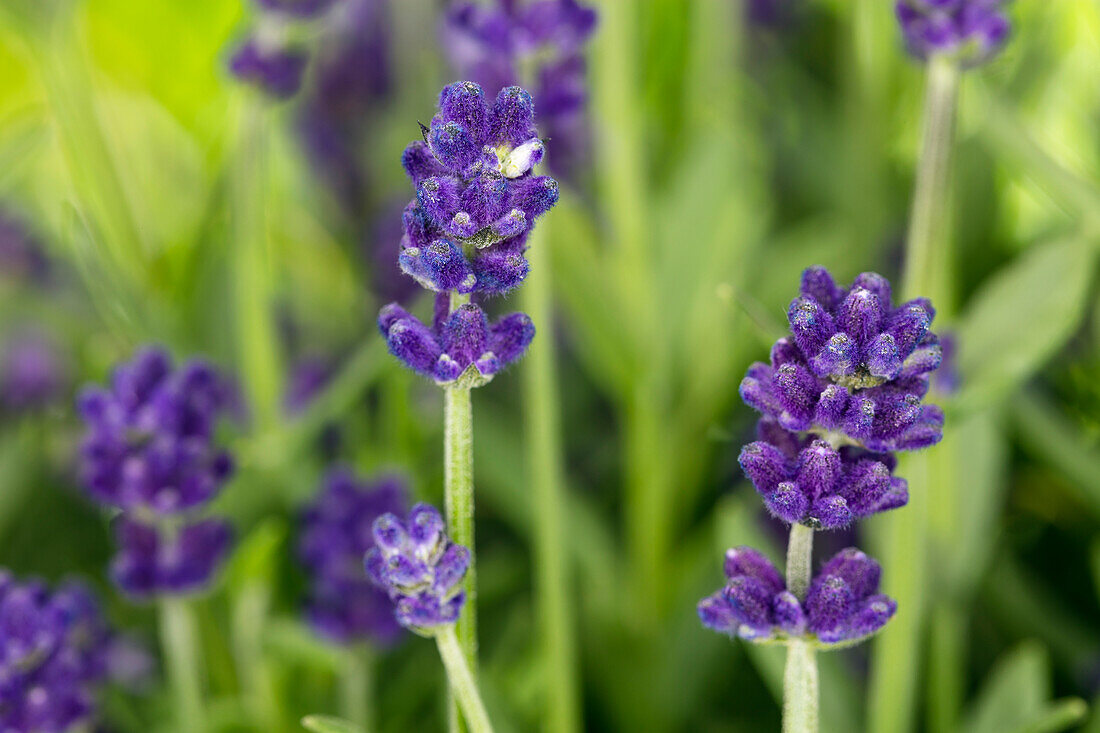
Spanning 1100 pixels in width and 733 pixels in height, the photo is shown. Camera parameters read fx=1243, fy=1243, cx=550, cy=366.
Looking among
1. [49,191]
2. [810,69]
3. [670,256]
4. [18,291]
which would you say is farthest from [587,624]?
[49,191]

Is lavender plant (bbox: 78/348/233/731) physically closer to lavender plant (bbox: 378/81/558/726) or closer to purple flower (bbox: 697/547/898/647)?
lavender plant (bbox: 378/81/558/726)

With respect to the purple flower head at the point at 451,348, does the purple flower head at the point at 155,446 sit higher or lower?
lower

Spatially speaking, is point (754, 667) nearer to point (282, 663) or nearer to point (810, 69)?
point (282, 663)

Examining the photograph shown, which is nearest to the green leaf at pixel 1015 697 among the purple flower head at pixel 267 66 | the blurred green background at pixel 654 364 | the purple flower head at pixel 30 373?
the blurred green background at pixel 654 364

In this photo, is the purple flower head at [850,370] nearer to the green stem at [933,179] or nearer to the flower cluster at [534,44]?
the green stem at [933,179]

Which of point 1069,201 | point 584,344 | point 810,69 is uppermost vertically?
point 810,69

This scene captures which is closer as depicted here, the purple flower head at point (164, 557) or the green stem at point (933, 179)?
the green stem at point (933, 179)
